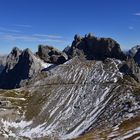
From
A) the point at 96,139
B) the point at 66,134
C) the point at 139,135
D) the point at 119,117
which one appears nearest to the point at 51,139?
the point at 66,134

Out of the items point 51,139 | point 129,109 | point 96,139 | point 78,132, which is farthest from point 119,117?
point 96,139

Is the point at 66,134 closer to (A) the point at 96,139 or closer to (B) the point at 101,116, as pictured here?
(B) the point at 101,116

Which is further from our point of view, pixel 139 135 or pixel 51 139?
pixel 51 139

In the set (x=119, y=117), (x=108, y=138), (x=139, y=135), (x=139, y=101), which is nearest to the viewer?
(x=139, y=135)

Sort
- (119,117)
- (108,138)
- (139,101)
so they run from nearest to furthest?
(108,138) → (119,117) → (139,101)

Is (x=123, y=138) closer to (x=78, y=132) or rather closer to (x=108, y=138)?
(x=108, y=138)

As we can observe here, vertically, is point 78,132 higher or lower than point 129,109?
lower

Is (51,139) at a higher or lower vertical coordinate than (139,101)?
lower

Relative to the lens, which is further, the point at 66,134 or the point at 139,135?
the point at 66,134

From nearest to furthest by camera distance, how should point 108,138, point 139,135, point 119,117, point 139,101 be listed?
point 139,135, point 108,138, point 119,117, point 139,101
